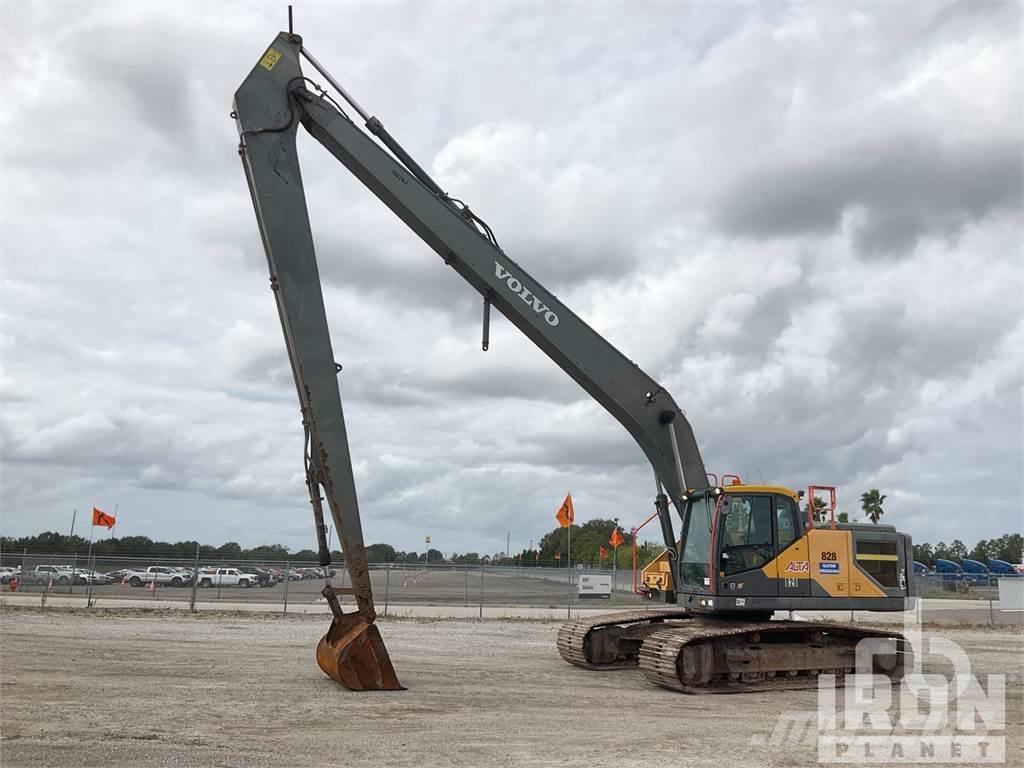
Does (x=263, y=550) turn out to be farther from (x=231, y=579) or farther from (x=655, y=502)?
(x=655, y=502)

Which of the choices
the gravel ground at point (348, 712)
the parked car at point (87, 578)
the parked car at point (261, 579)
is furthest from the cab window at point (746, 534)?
the parked car at point (261, 579)

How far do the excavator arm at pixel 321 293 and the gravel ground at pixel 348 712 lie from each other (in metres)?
1.40

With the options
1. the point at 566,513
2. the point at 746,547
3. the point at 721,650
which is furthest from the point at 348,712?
the point at 566,513

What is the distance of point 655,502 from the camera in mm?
14125

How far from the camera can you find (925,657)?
17.4 metres

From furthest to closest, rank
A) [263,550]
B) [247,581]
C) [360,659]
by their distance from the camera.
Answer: [263,550]
[247,581]
[360,659]

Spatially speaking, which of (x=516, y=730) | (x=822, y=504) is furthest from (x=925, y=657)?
(x=516, y=730)

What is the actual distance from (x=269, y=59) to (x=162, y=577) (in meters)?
30.8

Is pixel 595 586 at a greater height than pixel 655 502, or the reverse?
pixel 655 502

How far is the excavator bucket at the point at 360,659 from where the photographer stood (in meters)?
11.0

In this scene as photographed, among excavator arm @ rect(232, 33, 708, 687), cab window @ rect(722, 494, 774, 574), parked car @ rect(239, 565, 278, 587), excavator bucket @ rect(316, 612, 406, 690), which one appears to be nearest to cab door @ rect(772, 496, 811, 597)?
cab window @ rect(722, 494, 774, 574)

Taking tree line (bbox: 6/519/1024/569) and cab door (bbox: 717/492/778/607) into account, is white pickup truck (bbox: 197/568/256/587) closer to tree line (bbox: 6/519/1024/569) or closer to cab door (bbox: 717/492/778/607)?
tree line (bbox: 6/519/1024/569)

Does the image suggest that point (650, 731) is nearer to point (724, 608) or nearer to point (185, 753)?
point (724, 608)

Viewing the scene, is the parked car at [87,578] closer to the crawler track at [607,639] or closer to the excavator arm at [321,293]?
the crawler track at [607,639]
